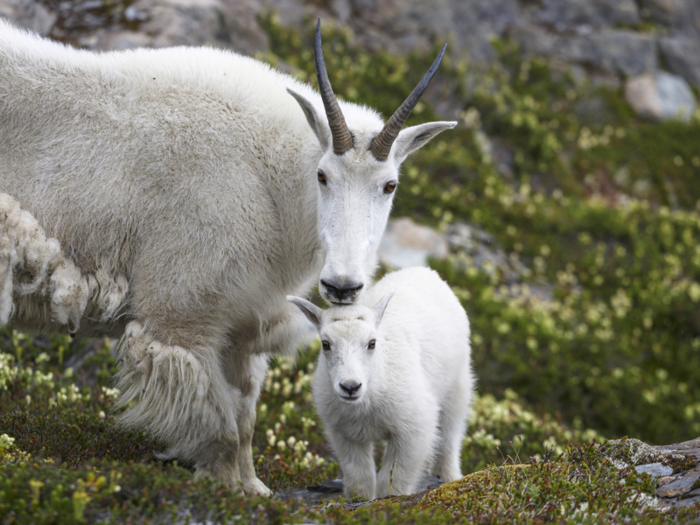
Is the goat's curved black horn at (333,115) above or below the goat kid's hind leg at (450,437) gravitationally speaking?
above

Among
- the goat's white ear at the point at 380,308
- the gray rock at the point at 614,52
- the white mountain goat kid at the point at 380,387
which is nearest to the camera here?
the white mountain goat kid at the point at 380,387

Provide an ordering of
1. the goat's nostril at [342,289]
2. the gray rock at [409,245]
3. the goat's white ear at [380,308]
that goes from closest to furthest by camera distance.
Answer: the goat's nostril at [342,289] → the goat's white ear at [380,308] → the gray rock at [409,245]

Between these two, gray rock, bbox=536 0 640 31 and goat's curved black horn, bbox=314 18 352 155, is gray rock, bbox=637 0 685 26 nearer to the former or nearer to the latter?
gray rock, bbox=536 0 640 31

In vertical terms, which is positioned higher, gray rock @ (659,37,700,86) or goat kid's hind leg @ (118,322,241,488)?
goat kid's hind leg @ (118,322,241,488)

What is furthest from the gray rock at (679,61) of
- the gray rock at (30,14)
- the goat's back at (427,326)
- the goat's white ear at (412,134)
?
the goat's white ear at (412,134)

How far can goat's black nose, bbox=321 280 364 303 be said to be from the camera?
4.18 meters

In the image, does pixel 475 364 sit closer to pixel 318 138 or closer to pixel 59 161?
pixel 318 138

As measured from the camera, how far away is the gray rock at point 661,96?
1572 cm

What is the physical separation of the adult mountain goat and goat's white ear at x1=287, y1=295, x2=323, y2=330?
257 mm

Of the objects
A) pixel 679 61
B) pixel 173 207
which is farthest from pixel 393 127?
pixel 679 61

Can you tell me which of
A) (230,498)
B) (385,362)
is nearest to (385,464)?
(385,362)

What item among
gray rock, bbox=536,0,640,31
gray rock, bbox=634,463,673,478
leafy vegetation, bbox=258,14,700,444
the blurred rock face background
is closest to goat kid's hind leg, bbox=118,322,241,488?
gray rock, bbox=634,463,673,478

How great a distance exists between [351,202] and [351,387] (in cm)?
126

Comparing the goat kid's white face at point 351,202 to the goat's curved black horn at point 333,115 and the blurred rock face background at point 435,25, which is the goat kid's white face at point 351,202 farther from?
the blurred rock face background at point 435,25
